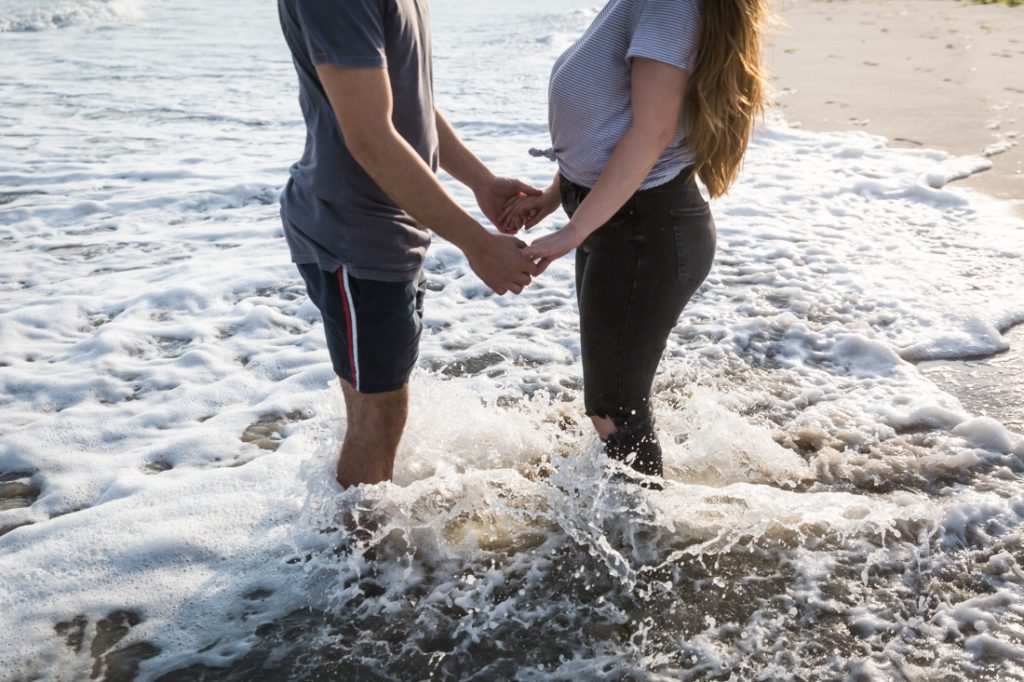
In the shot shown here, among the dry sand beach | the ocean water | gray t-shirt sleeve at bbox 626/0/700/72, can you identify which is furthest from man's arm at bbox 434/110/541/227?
the dry sand beach

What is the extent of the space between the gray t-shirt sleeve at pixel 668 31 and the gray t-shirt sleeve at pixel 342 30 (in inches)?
27.5

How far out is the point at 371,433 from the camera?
111 inches

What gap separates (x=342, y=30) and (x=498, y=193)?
3.45 feet

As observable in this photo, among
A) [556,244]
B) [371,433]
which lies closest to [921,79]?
[556,244]

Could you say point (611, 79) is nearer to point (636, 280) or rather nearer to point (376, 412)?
point (636, 280)

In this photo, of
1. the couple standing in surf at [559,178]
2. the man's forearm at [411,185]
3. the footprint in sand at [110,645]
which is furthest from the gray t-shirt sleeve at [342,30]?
the footprint in sand at [110,645]

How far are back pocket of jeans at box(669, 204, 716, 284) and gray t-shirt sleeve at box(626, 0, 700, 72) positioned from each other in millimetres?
453

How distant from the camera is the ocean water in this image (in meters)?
2.83

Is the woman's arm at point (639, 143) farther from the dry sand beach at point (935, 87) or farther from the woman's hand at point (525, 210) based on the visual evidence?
the dry sand beach at point (935, 87)

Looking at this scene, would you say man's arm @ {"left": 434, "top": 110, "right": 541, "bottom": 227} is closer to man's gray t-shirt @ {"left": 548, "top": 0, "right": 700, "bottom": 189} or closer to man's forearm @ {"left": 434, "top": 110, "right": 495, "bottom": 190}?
man's forearm @ {"left": 434, "top": 110, "right": 495, "bottom": 190}

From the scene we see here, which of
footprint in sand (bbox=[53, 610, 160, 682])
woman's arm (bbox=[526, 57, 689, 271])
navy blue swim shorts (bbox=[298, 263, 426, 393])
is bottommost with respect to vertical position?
footprint in sand (bbox=[53, 610, 160, 682])

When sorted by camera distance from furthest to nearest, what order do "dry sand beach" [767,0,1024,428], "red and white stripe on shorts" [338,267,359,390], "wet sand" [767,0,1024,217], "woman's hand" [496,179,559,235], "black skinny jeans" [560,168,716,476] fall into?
1. "wet sand" [767,0,1024,217]
2. "dry sand beach" [767,0,1024,428]
3. "woman's hand" [496,179,559,235]
4. "black skinny jeans" [560,168,716,476]
5. "red and white stripe on shorts" [338,267,359,390]

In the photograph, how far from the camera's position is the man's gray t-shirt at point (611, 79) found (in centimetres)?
238

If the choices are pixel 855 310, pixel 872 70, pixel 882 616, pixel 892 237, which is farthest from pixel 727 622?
pixel 872 70
